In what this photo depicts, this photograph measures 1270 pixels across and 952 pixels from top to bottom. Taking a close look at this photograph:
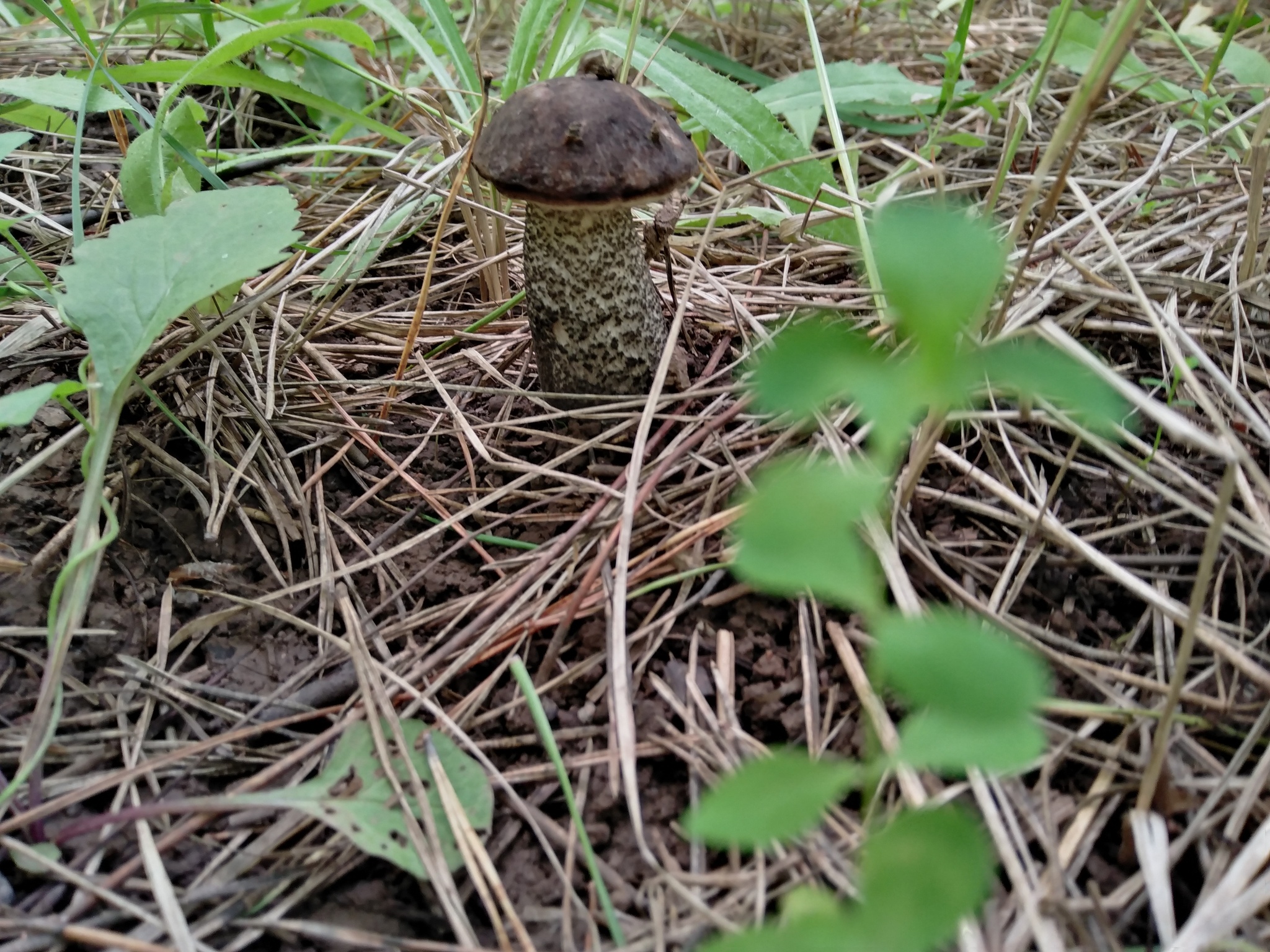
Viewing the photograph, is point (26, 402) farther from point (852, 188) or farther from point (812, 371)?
point (852, 188)

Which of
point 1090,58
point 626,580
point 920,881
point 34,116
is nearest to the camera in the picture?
point 920,881

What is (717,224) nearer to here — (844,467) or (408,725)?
(844,467)

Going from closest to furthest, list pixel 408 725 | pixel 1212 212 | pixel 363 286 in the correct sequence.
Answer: pixel 408 725 → pixel 1212 212 → pixel 363 286

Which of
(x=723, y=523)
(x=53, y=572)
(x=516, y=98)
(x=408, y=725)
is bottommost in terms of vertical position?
(x=53, y=572)

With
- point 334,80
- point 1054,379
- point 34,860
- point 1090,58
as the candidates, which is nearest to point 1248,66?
point 1090,58

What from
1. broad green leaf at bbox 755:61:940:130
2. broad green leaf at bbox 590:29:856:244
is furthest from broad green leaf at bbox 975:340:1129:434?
broad green leaf at bbox 755:61:940:130

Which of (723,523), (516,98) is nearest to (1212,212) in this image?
(723,523)

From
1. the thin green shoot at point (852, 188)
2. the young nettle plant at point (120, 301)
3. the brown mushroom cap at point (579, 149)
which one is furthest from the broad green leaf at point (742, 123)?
the young nettle plant at point (120, 301)
